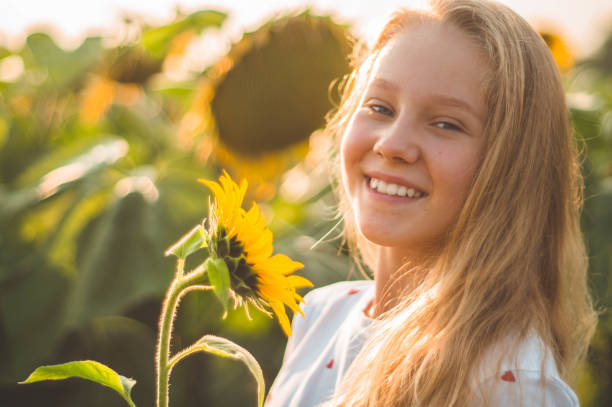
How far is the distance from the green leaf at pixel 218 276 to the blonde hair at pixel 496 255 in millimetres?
224

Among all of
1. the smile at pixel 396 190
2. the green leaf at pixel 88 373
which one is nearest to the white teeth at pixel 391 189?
the smile at pixel 396 190

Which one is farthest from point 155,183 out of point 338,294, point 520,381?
point 520,381

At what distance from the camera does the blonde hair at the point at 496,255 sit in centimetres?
60

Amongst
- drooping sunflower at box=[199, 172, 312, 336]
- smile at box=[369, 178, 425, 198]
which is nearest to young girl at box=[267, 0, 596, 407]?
smile at box=[369, 178, 425, 198]

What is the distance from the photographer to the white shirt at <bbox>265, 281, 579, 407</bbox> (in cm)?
56

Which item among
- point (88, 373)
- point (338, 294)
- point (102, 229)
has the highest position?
point (88, 373)

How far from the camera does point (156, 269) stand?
113cm

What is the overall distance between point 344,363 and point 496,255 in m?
0.22

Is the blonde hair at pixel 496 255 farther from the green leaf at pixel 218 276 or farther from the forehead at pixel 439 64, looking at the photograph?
the green leaf at pixel 218 276

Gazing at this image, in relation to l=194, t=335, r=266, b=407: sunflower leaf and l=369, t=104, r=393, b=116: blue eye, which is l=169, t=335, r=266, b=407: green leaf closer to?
l=194, t=335, r=266, b=407: sunflower leaf

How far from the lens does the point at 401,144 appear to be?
25.2 inches

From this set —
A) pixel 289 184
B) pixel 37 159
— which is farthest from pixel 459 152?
pixel 37 159

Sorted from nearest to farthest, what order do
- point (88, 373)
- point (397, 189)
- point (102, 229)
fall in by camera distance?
point (88, 373) < point (397, 189) < point (102, 229)

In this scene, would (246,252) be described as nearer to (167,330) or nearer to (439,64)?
(167,330)
